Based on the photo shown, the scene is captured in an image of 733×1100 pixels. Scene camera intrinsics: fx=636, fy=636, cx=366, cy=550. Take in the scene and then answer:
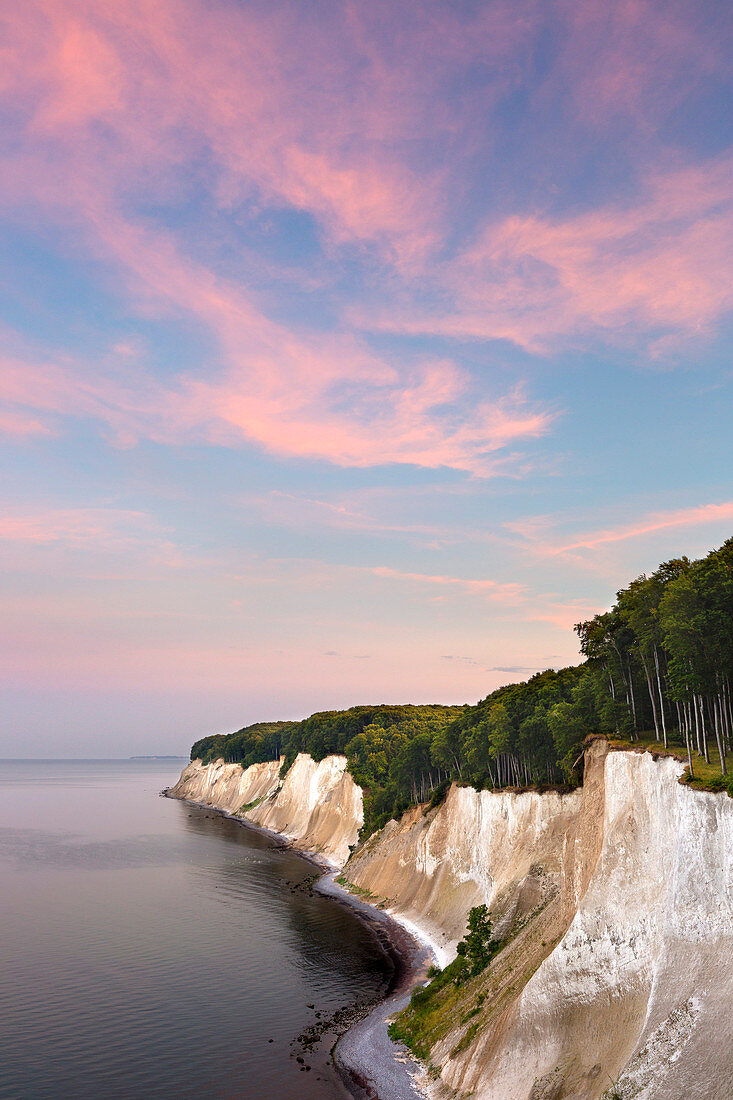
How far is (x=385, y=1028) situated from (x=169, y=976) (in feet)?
72.8

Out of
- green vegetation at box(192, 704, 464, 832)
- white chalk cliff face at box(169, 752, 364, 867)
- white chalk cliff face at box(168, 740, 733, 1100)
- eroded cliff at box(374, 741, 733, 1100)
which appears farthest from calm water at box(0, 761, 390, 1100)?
green vegetation at box(192, 704, 464, 832)

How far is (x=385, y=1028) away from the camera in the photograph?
44781mm

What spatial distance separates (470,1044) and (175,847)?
349ft

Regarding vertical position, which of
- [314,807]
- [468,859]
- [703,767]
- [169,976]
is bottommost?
[169,976]

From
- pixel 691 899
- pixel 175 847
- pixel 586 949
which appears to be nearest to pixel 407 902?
pixel 586 949

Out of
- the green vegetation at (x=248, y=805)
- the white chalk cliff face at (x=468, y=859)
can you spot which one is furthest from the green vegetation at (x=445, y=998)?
the green vegetation at (x=248, y=805)

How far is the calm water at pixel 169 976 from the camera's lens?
128ft

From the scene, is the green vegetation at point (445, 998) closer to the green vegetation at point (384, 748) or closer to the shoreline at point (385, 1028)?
the shoreline at point (385, 1028)

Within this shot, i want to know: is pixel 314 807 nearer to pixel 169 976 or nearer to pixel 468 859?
pixel 468 859

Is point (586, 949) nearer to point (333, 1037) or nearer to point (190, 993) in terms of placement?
point (333, 1037)

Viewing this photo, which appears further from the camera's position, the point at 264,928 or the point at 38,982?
the point at 264,928

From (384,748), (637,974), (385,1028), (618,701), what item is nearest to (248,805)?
(384,748)

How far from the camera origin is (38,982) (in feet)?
174

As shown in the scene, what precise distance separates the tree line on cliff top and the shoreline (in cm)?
1673
